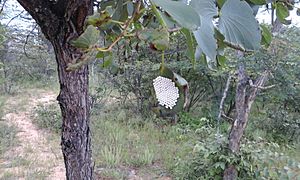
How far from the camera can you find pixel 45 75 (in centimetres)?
636

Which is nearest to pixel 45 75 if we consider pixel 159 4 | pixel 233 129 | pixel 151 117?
pixel 151 117

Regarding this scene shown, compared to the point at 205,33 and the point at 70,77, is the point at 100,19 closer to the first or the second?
the point at 205,33

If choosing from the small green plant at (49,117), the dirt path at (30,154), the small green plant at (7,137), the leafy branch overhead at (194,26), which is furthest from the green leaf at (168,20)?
the small green plant at (49,117)

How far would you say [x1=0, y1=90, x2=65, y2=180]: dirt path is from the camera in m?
2.56

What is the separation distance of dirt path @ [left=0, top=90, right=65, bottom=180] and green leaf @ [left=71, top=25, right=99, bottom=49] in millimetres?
2462

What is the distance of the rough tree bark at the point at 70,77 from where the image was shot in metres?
0.45

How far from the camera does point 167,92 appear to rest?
250 mm

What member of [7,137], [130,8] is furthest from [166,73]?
[7,137]

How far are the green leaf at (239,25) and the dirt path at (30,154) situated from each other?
2479 millimetres

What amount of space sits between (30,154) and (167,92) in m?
2.98

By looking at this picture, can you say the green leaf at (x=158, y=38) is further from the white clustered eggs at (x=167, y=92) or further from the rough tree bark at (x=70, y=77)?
the rough tree bark at (x=70, y=77)

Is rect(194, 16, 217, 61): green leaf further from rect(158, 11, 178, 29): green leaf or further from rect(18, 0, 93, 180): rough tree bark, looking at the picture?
rect(18, 0, 93, 180): rough tree bark

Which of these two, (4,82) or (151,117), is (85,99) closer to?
(151,117)

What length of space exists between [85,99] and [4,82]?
5.14 m
